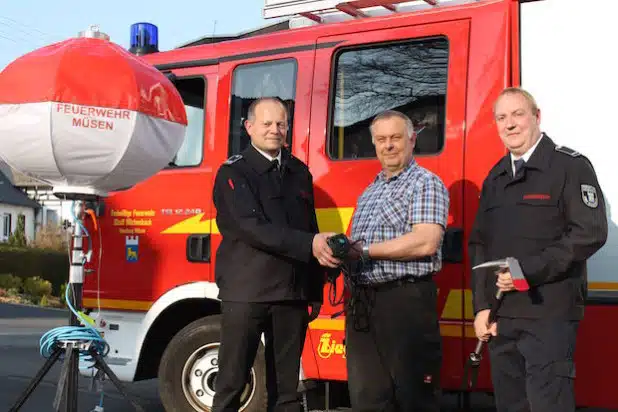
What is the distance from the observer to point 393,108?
4.89 meters

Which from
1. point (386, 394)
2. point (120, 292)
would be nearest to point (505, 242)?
point (386, 394)

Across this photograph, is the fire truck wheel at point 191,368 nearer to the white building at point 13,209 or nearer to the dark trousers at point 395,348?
the dark trousers at point 395,348

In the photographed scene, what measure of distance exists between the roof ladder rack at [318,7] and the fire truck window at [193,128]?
0.68 metres

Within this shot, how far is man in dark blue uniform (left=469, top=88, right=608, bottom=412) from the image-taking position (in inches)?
133

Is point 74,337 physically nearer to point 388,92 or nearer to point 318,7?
point 388,92

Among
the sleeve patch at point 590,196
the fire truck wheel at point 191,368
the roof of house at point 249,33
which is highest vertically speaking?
the roof of house at point 249,33

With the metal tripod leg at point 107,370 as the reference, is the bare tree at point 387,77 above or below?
above

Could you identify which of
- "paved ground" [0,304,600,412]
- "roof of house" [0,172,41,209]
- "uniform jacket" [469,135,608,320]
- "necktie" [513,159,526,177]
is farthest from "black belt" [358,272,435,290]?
"roof of house" [0,172,41,209]

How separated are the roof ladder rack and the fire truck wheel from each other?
2.04 metres

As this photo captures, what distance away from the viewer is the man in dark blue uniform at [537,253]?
3383mm

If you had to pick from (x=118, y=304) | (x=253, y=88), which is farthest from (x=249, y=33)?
(x=118, y=304)

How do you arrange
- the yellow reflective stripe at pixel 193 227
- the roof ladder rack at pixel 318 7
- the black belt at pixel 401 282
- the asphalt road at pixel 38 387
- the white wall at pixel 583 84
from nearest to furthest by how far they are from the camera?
the black belt at pixel 401 282 < the white wall at pixel 583 84 < the roof ladder rack at pixel 318 7 < the yellow reflective stripe at pixel 193 227 < the asphalt road at pixel 38 387

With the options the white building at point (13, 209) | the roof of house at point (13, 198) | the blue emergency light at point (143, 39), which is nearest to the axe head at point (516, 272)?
the blue emergency light at point (143, 39)

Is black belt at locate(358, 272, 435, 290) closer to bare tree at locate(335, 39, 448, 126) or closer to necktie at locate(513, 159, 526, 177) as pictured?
necktie at locate(513, 159, 526, 177)
